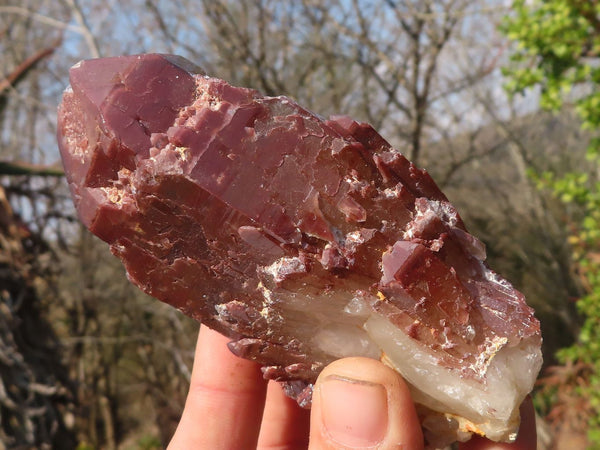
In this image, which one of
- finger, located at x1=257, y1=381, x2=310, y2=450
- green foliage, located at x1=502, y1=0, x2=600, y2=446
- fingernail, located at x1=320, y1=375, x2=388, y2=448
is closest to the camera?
fingernail, located at x1=320, y1=375, x2=388, y2=448

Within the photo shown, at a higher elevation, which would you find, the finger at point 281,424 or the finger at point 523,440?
the finger at point 523,440

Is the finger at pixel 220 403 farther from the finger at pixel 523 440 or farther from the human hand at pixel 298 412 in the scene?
the finger at pixel 523 440

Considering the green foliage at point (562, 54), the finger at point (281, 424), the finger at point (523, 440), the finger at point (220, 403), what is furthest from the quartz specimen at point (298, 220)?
the green foliage at point (562, 54)

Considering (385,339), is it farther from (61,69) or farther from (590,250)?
(61,69)

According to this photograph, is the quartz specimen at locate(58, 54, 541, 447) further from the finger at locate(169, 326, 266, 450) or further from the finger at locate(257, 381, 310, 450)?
the finger at locate(257, 381, 310, 450)

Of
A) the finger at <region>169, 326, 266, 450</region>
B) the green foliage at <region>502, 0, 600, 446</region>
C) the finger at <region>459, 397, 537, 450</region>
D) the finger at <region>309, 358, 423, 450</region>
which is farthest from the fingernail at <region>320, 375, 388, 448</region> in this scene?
the green foliage at <region>502, 0, 600, 446</region>

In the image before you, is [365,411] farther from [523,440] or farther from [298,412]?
[298,412]
